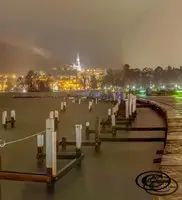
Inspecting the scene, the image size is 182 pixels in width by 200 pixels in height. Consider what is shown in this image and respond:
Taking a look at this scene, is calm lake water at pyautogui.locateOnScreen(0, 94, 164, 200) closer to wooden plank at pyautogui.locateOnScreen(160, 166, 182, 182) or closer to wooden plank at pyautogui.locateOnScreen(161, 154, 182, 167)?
wooden plank at pyautogui.locateOnScreen(161, 154, 182, 167)

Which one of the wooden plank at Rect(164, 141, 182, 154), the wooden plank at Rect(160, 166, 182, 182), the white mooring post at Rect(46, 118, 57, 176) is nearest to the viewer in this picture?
the wooden plank at Rect(160, 166, 182, 182)

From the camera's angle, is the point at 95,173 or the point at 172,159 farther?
the point at 95,173

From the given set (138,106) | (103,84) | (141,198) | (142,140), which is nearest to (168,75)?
(103,84)

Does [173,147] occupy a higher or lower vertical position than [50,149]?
higher

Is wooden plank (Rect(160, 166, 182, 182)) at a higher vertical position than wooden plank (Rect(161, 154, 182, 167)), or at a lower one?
lower

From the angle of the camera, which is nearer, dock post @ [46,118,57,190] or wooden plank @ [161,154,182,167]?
wooden plank @ [161,154,182,167]

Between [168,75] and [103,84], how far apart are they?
117 ft

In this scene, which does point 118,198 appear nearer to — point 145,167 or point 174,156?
point 174,156

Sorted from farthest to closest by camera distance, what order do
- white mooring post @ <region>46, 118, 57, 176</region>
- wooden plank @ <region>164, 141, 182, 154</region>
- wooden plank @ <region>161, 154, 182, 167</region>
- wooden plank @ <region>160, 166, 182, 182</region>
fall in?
white mooring post @ <region>46, 118, 57, 176</region>
wooden plank @ <region>164, 141, 182, 154</region>
wooden plank @ <region>161, 154, 182, 167</region>
wooden plank @ <region>160, 166, 182, 182</region>

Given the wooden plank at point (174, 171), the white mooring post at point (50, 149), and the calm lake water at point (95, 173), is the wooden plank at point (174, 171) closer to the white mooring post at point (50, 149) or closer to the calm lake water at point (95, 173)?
the calm lake water at point (95, 173)

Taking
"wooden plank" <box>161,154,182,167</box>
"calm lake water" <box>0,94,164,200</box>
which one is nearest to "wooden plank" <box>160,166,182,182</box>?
"wooden plank" <box>161,154,182,167</box>

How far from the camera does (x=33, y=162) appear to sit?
51.7 ft

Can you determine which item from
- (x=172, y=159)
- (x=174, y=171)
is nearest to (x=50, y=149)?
(x=172, y=159)

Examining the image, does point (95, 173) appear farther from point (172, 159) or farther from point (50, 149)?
point (172, 159)
